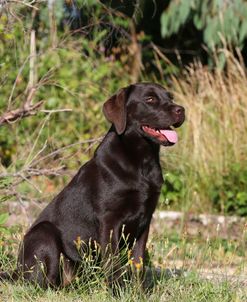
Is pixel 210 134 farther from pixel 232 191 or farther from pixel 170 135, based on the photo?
pixel 170 135

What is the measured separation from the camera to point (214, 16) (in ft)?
33.9

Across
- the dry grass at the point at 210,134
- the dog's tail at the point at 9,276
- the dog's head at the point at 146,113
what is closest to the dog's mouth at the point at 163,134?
the dog's head at the point at 146,113

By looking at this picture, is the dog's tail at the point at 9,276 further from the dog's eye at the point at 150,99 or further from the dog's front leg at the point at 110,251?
the dog's eye at the point at 150,99

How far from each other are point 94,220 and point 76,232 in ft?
0.55

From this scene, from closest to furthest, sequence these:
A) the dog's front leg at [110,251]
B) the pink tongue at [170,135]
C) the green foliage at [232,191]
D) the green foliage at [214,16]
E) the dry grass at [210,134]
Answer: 1. the dog's front leg at [110,251]
2. the pink tongue at [170,135]
3. the green foliage at [232,191]
4. the dry grass at [210,134]
5. the green foliage at [214,16]

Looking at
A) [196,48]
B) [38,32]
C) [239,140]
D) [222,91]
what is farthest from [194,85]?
[196,48]

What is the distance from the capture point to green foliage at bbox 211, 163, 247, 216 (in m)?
8.15

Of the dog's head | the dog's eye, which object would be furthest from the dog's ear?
the dog's eye

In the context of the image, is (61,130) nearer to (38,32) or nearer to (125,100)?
(38,32)

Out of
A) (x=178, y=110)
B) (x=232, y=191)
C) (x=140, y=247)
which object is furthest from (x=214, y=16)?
(x=140, y=247)

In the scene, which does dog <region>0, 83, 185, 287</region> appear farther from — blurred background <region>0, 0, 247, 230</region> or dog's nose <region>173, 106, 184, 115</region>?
blurred background <region>0, 0, 247, 230</region>

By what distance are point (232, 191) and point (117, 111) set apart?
3.56m

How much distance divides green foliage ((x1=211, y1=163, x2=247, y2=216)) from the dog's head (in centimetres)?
328

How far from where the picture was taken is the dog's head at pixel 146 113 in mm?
4930
